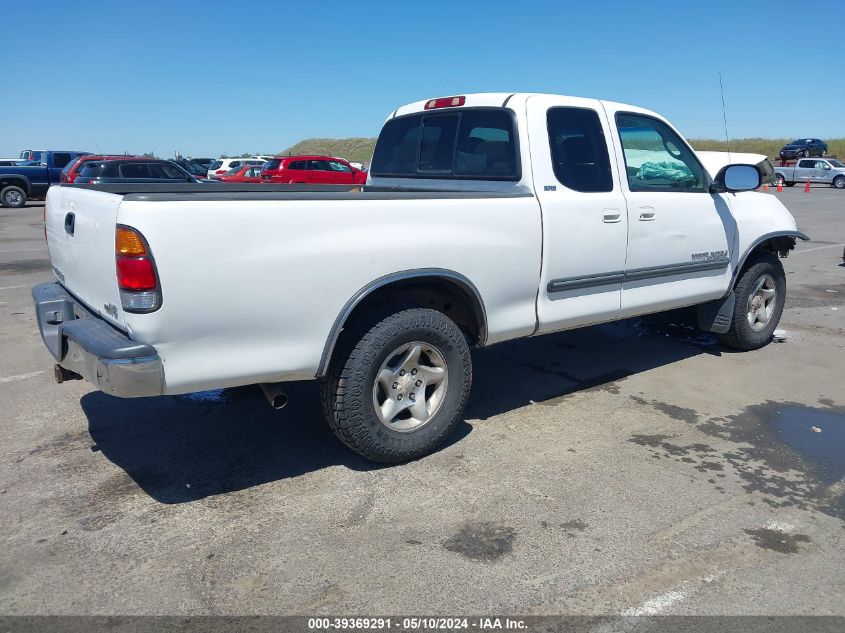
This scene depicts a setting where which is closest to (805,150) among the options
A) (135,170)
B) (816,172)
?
(816,172)

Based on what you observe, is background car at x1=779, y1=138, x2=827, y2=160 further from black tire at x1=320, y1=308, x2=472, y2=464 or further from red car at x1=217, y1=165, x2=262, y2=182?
black tire at x1=320, y1=308, x2=472, y2=464

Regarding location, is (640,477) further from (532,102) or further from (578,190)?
(532,102)

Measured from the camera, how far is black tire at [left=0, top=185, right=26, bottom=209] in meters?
22.6

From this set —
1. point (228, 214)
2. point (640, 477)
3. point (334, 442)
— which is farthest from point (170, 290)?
point (640, 477)

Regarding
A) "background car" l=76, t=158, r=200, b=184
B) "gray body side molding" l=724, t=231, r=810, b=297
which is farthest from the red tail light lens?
"background car" l=76, t=158, r=200, b=184

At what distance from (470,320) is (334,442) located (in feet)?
3.61

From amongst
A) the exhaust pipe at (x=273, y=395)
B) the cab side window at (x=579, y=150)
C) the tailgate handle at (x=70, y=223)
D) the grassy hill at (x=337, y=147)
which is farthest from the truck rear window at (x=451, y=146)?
the grassy hill at (x=337, y=147)

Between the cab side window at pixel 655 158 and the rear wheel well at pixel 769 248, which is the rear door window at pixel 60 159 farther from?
the rear wheel well at pixel 769 248

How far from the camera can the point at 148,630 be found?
260 centimetres

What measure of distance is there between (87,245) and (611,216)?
310 cm

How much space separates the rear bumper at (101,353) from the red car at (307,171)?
1968 centimetres

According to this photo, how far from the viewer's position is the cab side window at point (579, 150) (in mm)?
4547

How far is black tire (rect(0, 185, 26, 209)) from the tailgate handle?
22.2m

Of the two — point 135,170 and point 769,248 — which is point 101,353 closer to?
point 769,248
